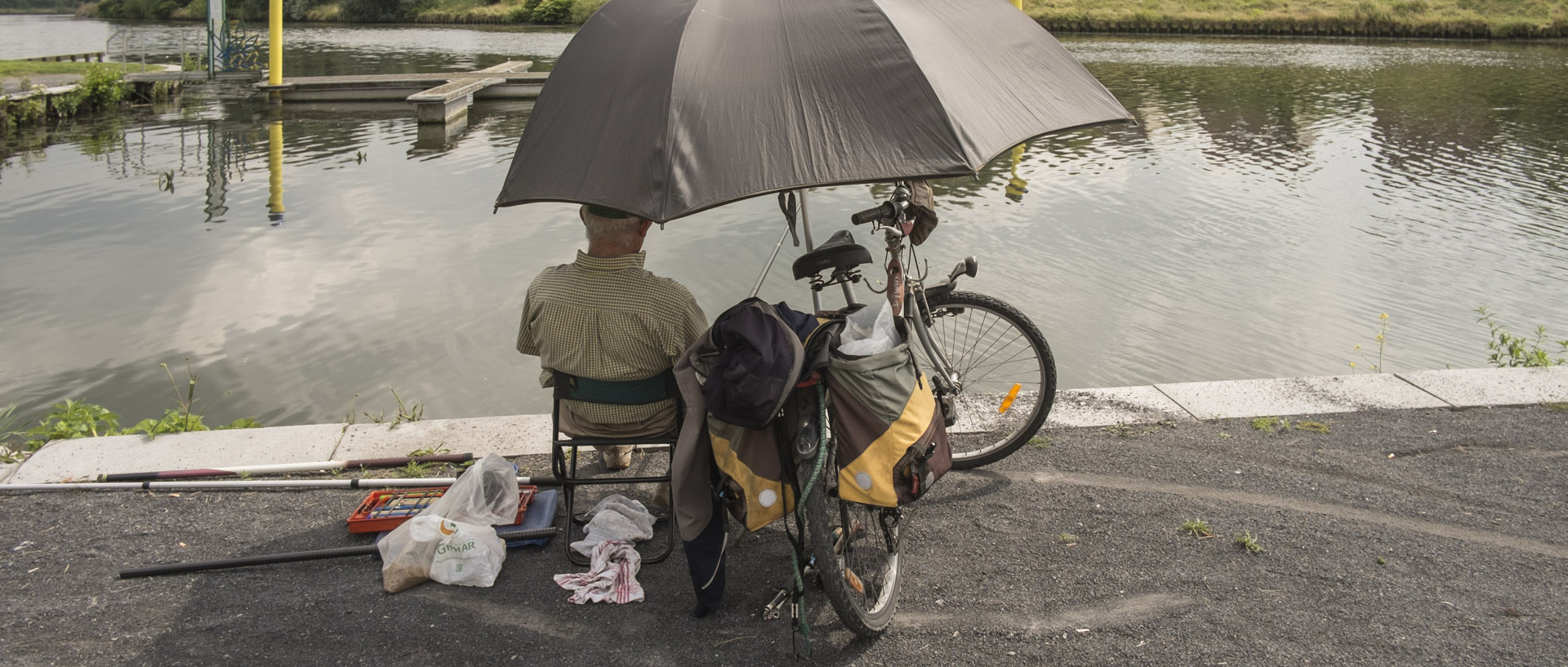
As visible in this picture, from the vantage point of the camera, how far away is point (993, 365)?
4.23m

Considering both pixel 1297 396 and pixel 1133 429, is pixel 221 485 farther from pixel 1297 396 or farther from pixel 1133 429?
pixel 1297 396

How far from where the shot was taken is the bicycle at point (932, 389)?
2811 millimetres

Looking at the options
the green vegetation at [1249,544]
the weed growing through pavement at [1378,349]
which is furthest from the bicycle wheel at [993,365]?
the weed growing through pavement at [1378,349]

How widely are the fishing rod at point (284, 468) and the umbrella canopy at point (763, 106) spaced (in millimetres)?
1542

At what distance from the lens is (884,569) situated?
10.2 feet

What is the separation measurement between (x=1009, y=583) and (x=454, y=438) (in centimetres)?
244

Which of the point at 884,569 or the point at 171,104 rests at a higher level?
the point at 171,104

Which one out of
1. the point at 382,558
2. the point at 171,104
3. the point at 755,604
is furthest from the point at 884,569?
the point at 171,104

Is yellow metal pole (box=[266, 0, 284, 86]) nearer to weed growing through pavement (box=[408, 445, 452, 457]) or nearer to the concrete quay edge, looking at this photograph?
the concrete quay edge

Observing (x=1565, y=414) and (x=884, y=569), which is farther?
(x=1565, y=414)

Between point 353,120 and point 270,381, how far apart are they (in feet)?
40.1

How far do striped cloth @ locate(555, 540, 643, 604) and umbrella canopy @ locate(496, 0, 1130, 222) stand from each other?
1197 mm

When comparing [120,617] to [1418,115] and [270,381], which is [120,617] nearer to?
[270,381]

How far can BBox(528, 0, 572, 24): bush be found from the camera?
46531mm
